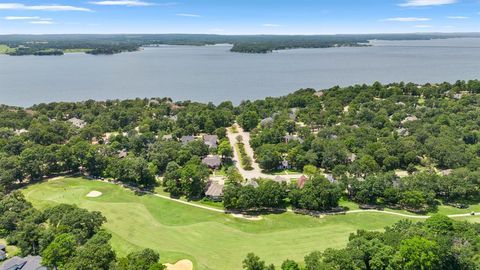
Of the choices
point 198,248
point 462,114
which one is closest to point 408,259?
point 198,248

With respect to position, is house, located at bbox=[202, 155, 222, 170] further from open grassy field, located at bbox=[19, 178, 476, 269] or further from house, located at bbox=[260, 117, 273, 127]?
house, located at bbox=[260, 117, 273, 127]

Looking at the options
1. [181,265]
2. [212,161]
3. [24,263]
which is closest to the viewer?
[24,263]

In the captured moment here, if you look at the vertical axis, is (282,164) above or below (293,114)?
below

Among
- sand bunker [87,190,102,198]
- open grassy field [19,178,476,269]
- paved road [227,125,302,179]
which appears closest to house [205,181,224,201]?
open grassy field [19,178,476,269]

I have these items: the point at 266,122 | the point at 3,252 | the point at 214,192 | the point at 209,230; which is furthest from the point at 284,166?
the point at 3,252

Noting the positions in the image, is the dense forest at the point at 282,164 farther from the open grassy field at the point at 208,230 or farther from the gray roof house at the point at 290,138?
the open grassy field at the point at 208,230

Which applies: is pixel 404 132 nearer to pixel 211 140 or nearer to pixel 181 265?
pixel 211 140
